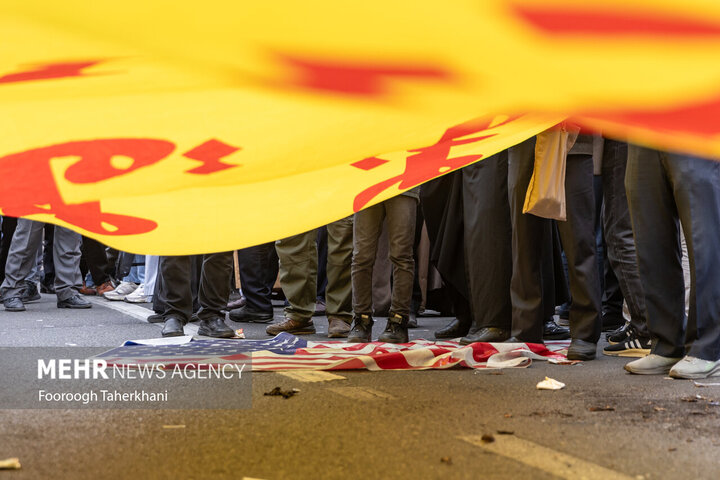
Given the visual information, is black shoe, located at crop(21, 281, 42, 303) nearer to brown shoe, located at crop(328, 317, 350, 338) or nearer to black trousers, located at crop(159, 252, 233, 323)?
black trousers, located at crop(159, 252, 233, 323)

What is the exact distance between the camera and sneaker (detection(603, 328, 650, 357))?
3961 mm

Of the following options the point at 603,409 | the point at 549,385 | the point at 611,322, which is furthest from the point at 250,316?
the point at 603,409

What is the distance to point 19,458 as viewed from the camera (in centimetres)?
182

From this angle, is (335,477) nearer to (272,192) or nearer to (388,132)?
(388,132)

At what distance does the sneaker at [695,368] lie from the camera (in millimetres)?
3033

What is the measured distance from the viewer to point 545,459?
1829 mm

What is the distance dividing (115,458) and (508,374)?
176 centimetres

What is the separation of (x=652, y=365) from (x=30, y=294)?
21.5ft

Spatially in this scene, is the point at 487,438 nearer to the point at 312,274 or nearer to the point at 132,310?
the point at 312,274

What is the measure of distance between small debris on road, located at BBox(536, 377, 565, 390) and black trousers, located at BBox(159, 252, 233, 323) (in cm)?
258

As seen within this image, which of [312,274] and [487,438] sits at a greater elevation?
[312,274]

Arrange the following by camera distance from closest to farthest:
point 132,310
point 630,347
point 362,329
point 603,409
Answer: point 603,409
point 630,347
point 362,329
point 132,310

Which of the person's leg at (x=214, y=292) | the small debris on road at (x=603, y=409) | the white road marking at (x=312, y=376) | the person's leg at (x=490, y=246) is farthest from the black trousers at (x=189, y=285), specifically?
the small debris on road at (x=603, y=409)

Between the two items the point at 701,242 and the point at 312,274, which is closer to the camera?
the point at 701,242
